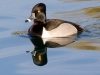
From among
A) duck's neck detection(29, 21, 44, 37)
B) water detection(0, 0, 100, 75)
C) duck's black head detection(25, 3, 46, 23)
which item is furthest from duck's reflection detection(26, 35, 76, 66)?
duck's black head detection(25, 3, 46, 23)

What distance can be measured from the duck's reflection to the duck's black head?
0.61m

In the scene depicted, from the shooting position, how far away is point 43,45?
10609 mm

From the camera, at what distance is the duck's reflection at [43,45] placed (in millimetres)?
9328

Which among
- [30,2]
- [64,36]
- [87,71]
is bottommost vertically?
[87,71]

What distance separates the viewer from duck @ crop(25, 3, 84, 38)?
37.2ft

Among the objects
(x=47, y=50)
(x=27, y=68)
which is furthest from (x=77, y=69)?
(x=47, y=50)

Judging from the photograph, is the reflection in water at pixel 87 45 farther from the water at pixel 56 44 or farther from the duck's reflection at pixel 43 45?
the duck's reflection at pixel 43 45

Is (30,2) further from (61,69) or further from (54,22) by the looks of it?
(61,69)

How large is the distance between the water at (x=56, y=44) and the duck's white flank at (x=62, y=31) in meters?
0.28

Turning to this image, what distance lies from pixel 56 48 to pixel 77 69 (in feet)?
5.61

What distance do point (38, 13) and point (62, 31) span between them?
782 mm

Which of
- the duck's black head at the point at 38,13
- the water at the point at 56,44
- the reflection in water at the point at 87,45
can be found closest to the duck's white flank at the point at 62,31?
the water at the point at 56,44

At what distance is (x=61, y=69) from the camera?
852 centimetres

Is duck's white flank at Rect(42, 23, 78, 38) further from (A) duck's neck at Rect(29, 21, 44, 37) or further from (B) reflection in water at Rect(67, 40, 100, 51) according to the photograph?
(B) reflection in water at Rect(67, 40, 100, 51)
